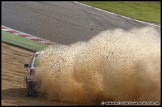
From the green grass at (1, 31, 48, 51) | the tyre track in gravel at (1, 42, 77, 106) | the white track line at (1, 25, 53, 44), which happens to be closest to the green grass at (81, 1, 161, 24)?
the white track line at (1, 25, 53, 44)

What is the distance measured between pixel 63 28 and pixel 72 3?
15.8ft

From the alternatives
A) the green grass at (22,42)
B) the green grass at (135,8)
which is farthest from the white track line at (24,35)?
the green grass at (135,8)

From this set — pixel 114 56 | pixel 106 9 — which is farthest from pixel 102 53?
pixel 106 9

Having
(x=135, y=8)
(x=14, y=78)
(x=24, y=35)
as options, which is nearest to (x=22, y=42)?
(x=24, y=35)

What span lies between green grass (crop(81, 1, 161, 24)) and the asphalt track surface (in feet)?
3.23

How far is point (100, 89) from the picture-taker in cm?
1293

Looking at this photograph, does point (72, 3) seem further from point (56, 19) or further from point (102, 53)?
point (102, 53)

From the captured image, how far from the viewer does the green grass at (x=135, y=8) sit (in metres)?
27.3

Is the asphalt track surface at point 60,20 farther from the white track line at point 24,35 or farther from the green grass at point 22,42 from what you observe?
the green grass at point 22,42

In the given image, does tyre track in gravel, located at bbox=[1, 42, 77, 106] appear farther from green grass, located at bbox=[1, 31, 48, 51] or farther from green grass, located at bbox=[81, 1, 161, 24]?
green grass, located at bbox=[81, 1, 161, 24]

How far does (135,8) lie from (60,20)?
213 inches

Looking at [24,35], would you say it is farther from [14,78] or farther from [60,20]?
[14,78]

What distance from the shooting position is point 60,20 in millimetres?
25250

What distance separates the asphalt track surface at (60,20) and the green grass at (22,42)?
132cm
